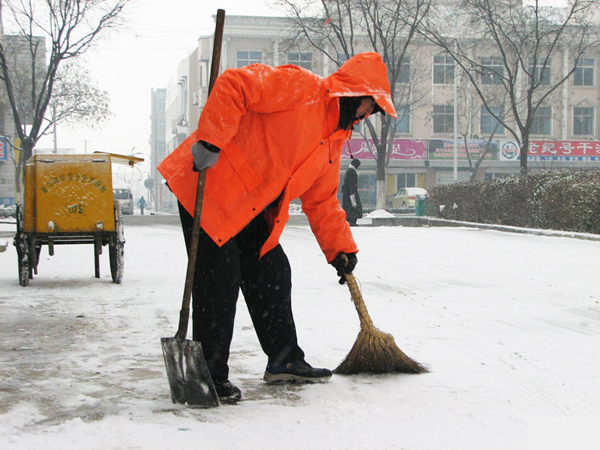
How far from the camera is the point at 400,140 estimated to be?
1694 inches

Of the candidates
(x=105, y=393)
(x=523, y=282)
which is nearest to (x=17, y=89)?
(x=523, y=282)

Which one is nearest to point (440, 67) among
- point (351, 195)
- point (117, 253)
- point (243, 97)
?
point (351, 195)

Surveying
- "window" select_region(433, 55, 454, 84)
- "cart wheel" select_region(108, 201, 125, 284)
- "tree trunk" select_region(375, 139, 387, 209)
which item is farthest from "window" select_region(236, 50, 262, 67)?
"cart wheel" select_region(108, 201, 125, 284)

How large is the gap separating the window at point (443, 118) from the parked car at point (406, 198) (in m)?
6.38

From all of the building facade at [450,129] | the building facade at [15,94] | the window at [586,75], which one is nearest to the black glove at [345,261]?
the building facade at [15,94]

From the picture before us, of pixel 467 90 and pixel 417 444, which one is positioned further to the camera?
pixel 467 90

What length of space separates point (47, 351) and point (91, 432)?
→ 162 cm

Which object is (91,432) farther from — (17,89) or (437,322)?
(17,89)

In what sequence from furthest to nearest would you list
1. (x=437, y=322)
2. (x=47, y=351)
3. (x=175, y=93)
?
(x=175, y=93)
(x=437, y=322)
(x=47, y=351)

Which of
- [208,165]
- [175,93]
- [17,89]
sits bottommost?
[208,165]

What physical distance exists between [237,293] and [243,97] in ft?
2.79

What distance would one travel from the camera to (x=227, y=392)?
10.6 feet

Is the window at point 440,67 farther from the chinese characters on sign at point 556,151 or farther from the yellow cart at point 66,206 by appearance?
the yellow cart at point 66,206

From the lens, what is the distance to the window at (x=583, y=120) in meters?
45.1
